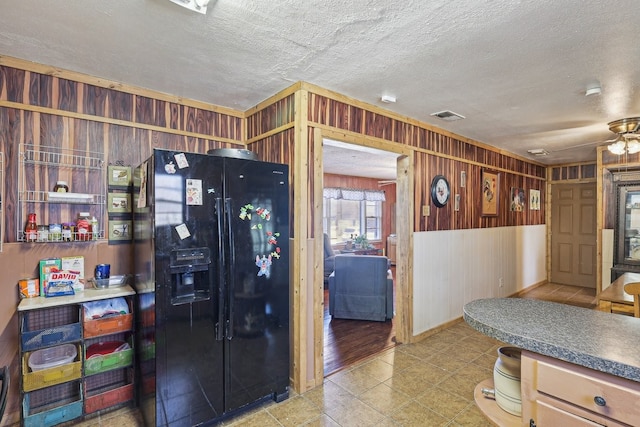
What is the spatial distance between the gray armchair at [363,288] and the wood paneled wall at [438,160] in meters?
0.95

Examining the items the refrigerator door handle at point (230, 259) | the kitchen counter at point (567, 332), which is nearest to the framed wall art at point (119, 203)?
the refrigerator door handle at point (230, 259)

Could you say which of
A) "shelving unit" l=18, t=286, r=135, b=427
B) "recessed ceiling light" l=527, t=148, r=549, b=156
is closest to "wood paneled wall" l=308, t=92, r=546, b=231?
"recessed ceiling light" l=527, t=148, r=549, b=156

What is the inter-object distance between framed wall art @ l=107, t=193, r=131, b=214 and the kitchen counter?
2.60m

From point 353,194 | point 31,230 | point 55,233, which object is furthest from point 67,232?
point 353,194

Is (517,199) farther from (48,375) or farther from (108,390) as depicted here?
(48,375)

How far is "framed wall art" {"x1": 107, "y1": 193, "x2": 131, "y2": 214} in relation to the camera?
258 cm

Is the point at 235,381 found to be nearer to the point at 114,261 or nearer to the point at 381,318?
the point at 114,261

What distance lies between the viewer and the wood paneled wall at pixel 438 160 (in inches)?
114

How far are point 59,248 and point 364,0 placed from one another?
263cm

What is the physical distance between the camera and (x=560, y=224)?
6.44 meters

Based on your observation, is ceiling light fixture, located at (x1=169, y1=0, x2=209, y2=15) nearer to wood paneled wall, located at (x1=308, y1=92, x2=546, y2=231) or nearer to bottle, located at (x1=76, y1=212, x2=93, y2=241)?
wood paneled wall, located at (x1=308, y1=92, x2=546, y2=231)

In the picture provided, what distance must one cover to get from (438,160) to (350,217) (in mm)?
4818

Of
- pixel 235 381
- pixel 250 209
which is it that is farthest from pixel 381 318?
pixel 250 209

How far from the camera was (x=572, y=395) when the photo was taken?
1.17m
